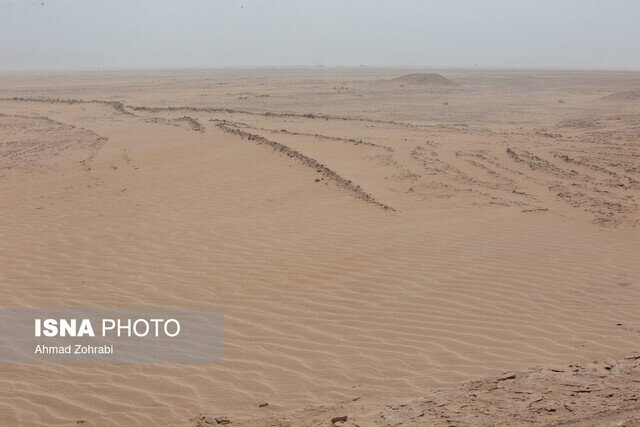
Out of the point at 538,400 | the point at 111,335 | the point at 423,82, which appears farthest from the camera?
the point at 423,82

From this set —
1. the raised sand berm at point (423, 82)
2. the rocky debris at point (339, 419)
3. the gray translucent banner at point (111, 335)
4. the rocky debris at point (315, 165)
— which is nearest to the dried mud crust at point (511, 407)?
the rocky debris at point (339, 419)

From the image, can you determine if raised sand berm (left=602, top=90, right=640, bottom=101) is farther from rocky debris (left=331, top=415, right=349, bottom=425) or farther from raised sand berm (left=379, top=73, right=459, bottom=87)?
rocky debris (left=331, top=415, right=349, bottom=425)

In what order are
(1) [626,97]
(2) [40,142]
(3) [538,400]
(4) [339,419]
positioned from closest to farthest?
(4) [339,419]
(3) [538,400]
(2) [40,142]
(1) [626,97]

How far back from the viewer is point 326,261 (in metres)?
6.49

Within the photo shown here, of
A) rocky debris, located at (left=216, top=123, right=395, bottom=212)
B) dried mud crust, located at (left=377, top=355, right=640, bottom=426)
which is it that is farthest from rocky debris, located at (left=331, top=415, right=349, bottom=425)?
rocky debris, located at (left=216, top=123, right=395, bottom=212)

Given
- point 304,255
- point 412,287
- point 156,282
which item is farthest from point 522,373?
point 156,282

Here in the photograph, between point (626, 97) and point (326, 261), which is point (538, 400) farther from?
point (626, 97)

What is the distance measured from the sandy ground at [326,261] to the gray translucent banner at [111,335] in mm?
161

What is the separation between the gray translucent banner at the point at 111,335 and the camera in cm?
424

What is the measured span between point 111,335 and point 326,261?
2.74 meters

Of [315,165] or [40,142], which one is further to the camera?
[40,142]

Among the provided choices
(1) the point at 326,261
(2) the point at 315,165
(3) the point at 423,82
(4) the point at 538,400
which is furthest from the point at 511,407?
(3) the point at 423,82

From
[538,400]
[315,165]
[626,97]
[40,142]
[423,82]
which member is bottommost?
[538,400]

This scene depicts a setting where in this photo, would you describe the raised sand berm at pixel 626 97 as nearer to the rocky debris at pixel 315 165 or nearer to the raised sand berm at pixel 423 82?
the raised sand berm at pixel 423 82
